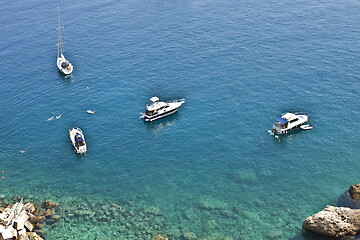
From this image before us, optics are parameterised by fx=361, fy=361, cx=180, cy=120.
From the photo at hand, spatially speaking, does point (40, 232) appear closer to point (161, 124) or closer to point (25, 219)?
point (25, 219)

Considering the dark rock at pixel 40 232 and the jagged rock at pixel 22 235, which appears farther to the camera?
the dark rock at pixel 40 232

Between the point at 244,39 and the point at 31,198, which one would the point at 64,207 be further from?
the point at 244,39

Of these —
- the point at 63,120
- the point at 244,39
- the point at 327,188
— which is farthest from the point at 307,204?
the point at 244,39

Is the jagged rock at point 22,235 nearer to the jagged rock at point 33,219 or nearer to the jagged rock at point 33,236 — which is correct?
the jagged rock at point 33,236

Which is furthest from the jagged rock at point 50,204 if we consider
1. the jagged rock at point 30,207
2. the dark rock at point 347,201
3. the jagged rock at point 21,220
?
the dark rock at point 347,201

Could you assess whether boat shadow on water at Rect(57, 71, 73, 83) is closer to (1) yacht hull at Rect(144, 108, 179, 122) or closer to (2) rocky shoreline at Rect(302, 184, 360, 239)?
(1) yacht hull at Rect(144, 108, 179, 122)

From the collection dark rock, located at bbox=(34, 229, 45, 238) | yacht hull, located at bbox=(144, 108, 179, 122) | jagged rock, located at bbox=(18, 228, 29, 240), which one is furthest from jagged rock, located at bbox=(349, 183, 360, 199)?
jagged rock, located at bbox=(18, 228, 29, 240)

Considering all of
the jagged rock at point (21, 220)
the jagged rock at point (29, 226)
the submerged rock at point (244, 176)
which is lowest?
the submerged rock at point (244, 176)
